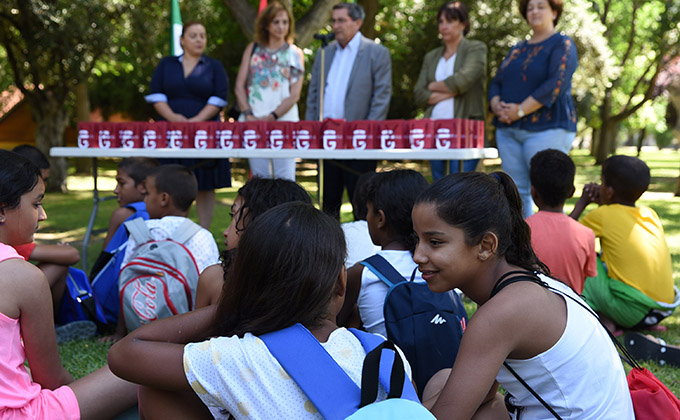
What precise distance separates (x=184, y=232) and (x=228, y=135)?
1732 millimetres

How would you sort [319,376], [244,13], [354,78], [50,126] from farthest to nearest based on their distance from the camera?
[50,126] → [244,13] → [354,78] → [319,376]

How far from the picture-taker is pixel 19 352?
2.11m

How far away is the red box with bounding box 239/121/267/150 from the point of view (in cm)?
514

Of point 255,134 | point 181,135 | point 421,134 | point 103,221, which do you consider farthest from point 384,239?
point 103,221

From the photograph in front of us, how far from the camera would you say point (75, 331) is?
12.5 ft

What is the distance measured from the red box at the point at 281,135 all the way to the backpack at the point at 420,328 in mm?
2792

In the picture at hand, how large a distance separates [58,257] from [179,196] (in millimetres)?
781

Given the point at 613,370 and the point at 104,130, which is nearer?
the point at 613,370

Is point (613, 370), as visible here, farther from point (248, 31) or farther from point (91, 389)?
point (248, 31)

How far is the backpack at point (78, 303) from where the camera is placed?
3.79 m

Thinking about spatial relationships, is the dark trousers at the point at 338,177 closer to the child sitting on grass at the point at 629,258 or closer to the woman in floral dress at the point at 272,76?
the woman in floral dress at the point at 272,76

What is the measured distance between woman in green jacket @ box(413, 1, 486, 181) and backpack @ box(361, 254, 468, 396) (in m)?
2.92

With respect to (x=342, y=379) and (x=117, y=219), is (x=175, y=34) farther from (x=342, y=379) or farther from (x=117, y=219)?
(x=342, y=379)

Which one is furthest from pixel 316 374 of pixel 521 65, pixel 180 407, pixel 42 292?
pixel 521 65
